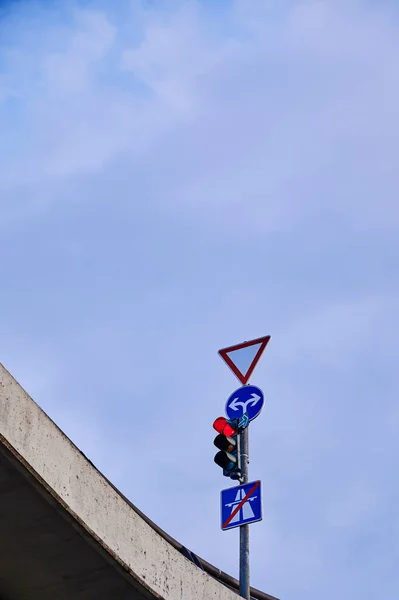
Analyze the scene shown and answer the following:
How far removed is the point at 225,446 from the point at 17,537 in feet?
12.1

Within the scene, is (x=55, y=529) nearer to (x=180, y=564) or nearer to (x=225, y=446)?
(x=180, y=564)

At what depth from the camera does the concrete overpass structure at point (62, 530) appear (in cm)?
573

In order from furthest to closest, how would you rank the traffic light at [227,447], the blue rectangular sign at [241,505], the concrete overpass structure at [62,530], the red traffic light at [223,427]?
the red traffic light at [223,427], the traffic light at [227,447], the blue rectangular sign at [241,505], the concrete overpass structure at [62,530]

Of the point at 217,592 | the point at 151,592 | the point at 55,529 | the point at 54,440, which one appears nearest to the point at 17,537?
the point at 55,529

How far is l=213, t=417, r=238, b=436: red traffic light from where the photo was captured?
9.55m

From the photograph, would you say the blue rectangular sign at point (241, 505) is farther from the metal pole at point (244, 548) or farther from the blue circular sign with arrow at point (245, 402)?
the blue circular sign with arrow at point (245, 402)

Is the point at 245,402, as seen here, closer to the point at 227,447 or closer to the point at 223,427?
the point at 223,427

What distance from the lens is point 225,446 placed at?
9.45 meters

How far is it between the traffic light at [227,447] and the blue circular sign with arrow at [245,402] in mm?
224

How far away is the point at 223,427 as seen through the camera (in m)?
9.58

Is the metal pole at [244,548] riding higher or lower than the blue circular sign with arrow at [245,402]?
lower

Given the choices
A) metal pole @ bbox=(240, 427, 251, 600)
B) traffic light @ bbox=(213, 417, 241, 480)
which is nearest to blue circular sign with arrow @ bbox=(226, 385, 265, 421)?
traffic light @ bbox=(213, 417, 241, 480)

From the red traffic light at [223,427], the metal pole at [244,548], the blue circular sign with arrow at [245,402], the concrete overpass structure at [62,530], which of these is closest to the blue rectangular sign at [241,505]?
the metal pole at [244,548]

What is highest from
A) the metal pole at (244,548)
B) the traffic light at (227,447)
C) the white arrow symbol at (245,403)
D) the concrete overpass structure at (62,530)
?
the white arrow symbol at (245,403)
